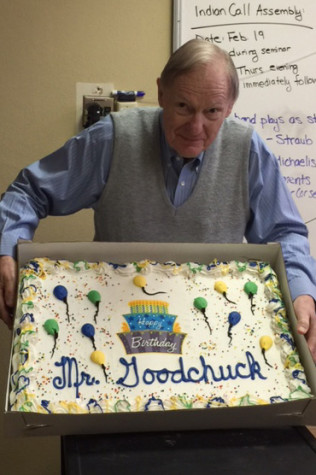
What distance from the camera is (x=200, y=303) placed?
1.19 meters

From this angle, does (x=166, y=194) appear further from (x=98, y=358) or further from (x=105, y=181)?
(x=98, y=358)

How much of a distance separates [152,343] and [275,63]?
1552 millimetres

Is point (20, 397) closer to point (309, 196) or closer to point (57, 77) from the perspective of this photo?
point (57, 77)

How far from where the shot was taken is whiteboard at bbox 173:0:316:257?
229 centimetres

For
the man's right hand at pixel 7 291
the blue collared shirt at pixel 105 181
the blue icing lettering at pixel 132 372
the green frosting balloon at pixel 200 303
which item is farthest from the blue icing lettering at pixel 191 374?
the blue collared shirt at pixel 105 181

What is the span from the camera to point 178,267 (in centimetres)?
125

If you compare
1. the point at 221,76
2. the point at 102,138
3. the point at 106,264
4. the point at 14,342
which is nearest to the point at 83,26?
the point at 102,138

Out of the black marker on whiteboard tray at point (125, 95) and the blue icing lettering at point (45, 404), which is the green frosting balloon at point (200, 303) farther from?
the black marker on whiteboard tray at point (125, 95)

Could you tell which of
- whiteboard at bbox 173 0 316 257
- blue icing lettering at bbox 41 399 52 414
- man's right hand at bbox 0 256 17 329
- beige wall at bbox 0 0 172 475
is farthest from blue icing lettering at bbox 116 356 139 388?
whiteboard at bbox 173 0 316 257

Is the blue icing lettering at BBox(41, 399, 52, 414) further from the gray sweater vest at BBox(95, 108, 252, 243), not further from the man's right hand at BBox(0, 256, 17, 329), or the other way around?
the gray sweater vest at BBox(95, 108, 252, 243)

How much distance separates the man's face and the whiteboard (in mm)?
938

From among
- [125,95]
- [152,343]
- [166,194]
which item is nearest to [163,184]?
[166,194]

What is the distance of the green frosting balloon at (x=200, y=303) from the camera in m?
1.19

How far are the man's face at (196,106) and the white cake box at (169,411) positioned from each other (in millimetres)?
285
